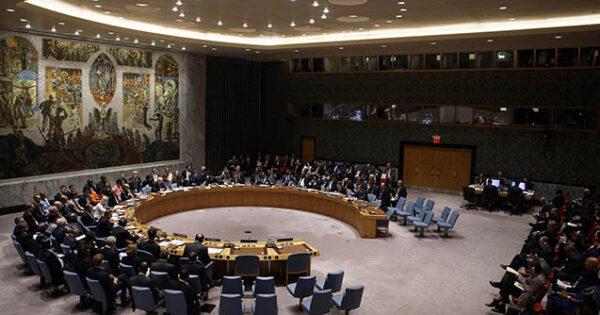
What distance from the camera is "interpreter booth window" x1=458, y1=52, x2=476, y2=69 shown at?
1858 cm

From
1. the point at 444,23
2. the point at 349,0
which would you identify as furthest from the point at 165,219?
the point at 444,23

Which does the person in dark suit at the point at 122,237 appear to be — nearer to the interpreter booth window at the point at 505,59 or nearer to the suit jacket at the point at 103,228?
the suit jacket at the point at 103,228

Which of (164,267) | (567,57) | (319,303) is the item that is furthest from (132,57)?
(567,57)

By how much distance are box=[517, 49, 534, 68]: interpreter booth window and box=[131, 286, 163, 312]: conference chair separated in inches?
623

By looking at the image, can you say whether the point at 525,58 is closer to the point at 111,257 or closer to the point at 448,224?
the point at 448,224

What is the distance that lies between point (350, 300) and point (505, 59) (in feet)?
45.8

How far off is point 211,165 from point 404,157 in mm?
8999

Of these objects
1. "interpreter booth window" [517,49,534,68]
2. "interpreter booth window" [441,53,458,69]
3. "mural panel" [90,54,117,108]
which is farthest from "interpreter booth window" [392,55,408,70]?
"mural panel" [90,54,117,108]

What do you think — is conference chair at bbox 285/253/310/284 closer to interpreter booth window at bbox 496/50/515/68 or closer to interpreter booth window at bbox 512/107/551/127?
interpreter booth window at bbox 512/107/551/127

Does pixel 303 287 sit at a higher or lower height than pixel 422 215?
lower

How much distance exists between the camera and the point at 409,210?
1412cm

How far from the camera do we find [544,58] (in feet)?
55.9

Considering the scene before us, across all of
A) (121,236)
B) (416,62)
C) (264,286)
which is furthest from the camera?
(416,62)

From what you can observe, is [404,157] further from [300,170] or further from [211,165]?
[211,165]
